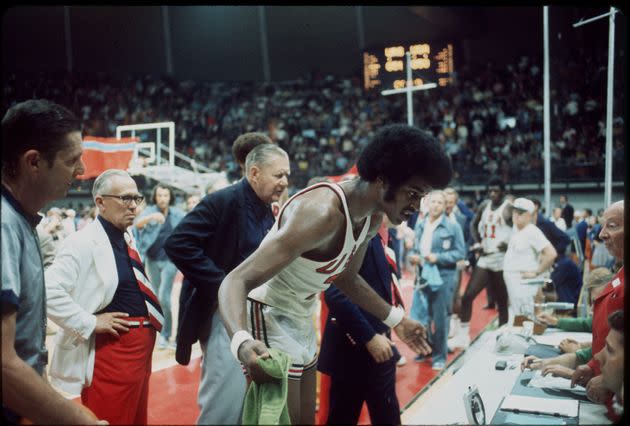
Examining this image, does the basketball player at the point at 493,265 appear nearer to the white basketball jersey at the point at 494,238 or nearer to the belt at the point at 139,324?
the white basketball jersey at the point at 494,238

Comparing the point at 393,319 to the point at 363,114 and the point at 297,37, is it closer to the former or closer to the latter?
the point at 363,114

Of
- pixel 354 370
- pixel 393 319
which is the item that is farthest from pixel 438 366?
pixel 393 319

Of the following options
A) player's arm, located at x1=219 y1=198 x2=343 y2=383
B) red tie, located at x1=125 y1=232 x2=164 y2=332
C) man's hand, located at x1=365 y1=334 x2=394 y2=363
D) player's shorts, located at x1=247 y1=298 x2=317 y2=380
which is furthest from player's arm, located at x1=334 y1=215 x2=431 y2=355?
red tie, located at x1=125 y1=232 x2=164 y2=332

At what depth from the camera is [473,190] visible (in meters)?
15.5

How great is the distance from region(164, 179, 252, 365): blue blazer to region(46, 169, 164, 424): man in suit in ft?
0.74

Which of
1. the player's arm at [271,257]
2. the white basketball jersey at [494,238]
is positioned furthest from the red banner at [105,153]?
the player's arm at [271,257]

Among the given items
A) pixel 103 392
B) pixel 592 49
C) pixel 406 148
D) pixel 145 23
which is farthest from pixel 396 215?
pixel 145 23

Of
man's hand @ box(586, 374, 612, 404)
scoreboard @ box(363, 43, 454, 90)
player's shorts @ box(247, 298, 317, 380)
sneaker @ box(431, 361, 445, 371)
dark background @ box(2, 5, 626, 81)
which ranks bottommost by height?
sneaker @ box(431, 361, 445, 371)

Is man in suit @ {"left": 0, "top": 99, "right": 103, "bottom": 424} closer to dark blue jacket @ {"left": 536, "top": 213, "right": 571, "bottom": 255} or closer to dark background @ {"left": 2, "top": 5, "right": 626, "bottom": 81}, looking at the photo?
dark blue jacket @ {"left": 536, "top": 213, "right": 571, "bottom": 255}

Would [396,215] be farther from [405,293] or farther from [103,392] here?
[405,293]

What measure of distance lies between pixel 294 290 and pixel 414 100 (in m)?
17.3

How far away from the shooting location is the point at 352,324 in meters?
2.72

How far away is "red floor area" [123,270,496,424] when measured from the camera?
12.5ft

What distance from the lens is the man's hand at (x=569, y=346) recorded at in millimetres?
2772
